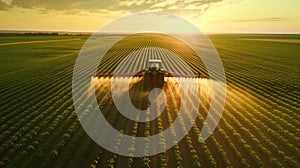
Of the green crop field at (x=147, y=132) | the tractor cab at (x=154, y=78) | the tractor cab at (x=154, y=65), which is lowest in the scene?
the green crop field at (x=147, y=132)

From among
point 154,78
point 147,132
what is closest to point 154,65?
point 154,78

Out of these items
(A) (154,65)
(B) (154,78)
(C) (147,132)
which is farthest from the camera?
(A) (154,65)

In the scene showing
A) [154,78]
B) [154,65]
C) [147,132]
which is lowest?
[147,132]

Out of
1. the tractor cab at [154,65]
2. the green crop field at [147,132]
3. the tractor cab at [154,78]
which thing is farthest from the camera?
the tractor cab at [154,65]

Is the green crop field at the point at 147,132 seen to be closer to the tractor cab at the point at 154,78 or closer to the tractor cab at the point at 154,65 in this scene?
the tractor cab at the point at 154,78

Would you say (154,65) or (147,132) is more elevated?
(154,65)

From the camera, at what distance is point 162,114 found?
11758 millimetres

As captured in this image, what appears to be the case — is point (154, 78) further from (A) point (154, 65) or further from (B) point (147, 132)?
(B) point (147, 132)

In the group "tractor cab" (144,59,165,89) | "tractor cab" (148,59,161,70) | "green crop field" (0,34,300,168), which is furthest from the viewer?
"tractor cab" (148,59,161,70)

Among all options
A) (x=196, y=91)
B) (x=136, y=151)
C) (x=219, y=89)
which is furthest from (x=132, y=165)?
(x=219, y=89)

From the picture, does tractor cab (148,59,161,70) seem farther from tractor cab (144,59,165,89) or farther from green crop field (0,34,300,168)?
green crop field (0,34,300,168)

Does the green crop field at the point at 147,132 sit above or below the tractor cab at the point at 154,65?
below

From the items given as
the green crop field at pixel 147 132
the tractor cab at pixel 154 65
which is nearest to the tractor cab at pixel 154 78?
the tractor cab at pixel 154 65

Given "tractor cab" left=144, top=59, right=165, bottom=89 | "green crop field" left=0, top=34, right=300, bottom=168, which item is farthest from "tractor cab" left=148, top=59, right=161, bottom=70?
"green crop field" left=0, top=34, right=300, bottom=168
